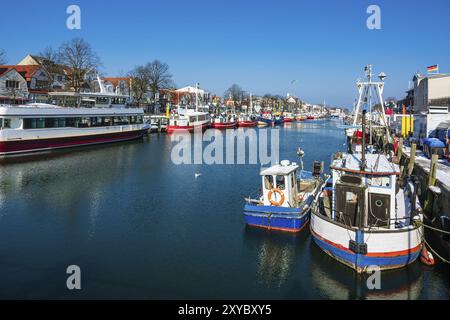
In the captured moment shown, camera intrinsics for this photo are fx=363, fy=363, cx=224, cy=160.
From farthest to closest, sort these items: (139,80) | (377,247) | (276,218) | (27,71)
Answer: (139,80)
(27,71)
(276,218)
(377,247)

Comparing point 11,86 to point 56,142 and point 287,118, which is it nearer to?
point 56,142

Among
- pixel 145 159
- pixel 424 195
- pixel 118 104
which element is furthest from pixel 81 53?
pixel 424 195

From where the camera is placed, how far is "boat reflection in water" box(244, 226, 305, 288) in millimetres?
12509

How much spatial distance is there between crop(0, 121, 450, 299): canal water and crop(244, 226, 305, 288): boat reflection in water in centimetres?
4

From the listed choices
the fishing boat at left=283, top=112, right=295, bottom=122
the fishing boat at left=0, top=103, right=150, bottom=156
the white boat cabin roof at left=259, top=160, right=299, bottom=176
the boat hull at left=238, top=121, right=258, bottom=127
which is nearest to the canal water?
the white boat cabin roof at left=259, top=160, right=299, bottom=176

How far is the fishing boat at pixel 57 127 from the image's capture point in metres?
38.0

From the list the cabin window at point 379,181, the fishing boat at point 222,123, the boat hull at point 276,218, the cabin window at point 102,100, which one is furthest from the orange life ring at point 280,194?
the fishing boat at point 222,123

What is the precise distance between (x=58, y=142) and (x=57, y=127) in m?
1.82

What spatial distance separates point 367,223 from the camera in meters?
13.3

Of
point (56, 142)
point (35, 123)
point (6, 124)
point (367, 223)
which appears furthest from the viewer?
point (56, 142)

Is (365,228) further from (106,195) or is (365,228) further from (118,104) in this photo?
(118,104)

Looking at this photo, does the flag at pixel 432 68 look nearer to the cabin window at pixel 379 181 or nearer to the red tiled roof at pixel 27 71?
the cabin window at pixel 379 181

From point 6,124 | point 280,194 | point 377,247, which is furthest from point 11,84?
point 377,247
